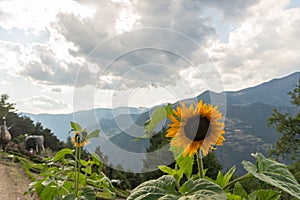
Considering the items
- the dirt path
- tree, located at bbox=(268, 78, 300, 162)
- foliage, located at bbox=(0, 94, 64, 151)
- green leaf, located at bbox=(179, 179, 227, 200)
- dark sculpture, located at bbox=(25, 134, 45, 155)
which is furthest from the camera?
foliage, located at bbox=(0, 94, 64, 151)

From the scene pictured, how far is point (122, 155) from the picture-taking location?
1188mm

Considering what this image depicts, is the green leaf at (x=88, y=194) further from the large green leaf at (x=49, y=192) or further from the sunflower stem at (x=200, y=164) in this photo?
the sunflower stem at (x=200, y=164)

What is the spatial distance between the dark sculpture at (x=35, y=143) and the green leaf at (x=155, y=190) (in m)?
10.6

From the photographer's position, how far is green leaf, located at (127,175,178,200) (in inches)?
20.1

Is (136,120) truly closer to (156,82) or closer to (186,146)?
(156,82)

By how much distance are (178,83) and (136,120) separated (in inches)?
8.8

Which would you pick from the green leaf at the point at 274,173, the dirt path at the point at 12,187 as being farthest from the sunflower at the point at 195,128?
the dirt path at the point at 12,187

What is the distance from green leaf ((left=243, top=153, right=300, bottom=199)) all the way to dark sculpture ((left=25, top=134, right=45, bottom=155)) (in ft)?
34.6

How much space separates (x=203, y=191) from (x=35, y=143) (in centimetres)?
1099

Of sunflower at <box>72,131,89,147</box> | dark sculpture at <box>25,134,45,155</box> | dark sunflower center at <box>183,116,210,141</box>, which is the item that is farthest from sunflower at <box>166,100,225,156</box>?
dark sculpture at <box>25,134,45,155</box>

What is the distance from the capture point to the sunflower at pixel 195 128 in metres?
0.73

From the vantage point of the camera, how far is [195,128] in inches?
29.2

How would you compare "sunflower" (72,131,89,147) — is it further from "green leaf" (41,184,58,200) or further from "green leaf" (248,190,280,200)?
"green leaf" (248,190,280,200)

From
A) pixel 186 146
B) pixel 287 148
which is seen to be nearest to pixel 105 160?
pixel 186 146
